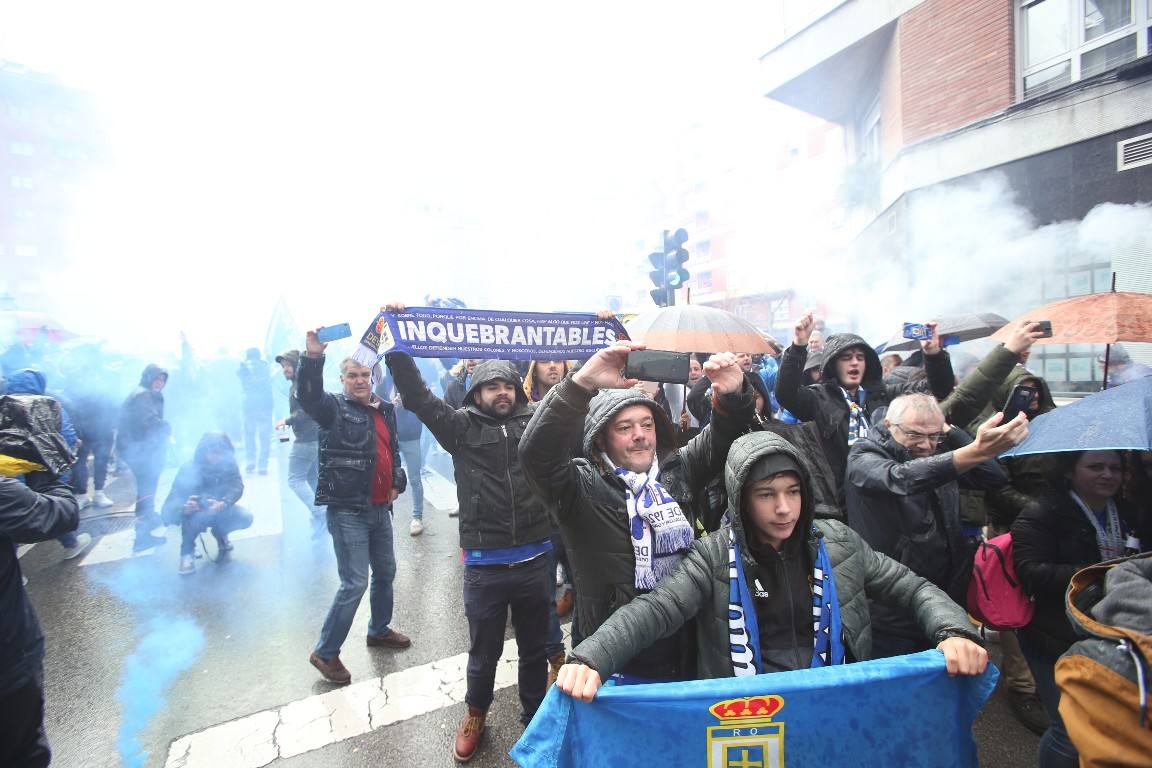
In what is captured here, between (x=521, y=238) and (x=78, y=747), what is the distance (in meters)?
24.7

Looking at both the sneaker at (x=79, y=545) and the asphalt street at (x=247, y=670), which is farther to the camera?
the sneaker at (x=79, y=545)

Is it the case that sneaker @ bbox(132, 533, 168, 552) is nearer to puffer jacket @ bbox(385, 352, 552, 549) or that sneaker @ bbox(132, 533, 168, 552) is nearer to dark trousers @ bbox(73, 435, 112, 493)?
dark trousers @ bbox(73, 435, 112, 493)

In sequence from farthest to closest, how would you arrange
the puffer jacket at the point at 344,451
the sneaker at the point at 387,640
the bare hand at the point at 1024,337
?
1. the sneaker at the point at 387,640
2. the puffer jacket at the point at 344,451
3. the bare hand at the point at 1024,337

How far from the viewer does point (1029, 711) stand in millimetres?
2877

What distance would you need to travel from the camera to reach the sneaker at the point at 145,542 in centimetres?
596

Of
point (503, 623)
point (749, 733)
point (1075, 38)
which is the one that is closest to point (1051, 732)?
point (749, 733)

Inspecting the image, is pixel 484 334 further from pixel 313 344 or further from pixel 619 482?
pixel 619 482

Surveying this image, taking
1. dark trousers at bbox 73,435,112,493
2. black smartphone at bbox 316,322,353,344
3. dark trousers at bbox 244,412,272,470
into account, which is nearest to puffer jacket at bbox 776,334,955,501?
black smartphone at bbox 316,322,353,344

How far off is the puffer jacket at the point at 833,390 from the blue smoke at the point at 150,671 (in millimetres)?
3920

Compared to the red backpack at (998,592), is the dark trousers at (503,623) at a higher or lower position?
lower

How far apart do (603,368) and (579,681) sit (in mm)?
906

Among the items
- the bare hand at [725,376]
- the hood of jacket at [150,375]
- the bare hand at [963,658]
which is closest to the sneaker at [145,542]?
the hood of jacket at [150,375]

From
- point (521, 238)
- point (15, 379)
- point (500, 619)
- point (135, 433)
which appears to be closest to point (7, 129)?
point (521, 238)

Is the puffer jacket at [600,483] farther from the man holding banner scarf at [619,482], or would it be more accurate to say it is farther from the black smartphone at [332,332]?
the black smartphone at [332,332]
